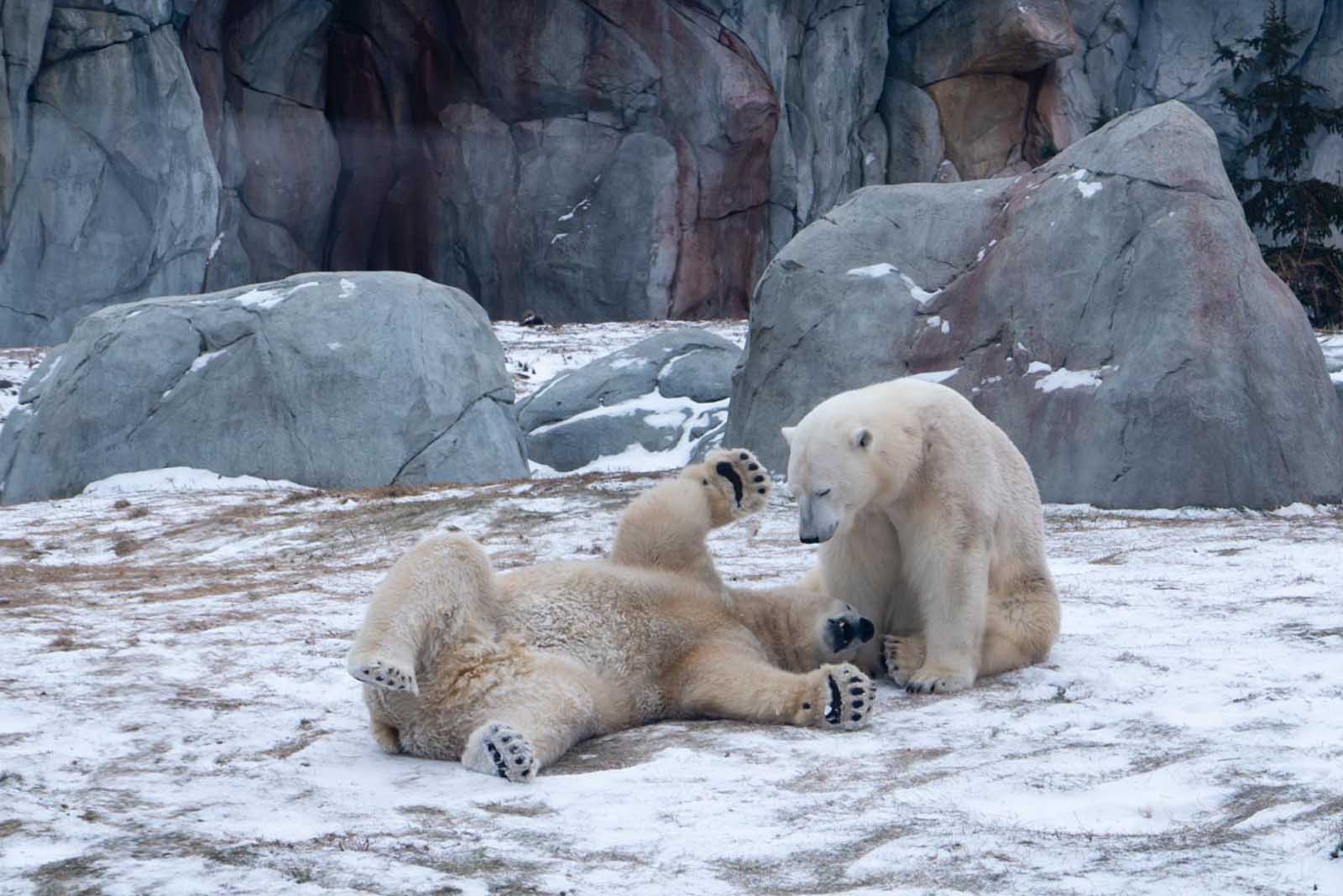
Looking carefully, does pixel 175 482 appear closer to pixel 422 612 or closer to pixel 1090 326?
pixel 1090 326

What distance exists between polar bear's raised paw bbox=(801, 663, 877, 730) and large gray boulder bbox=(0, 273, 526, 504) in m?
7.98

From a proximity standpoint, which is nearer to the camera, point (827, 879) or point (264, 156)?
point (827, 879)

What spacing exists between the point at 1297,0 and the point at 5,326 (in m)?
22.4

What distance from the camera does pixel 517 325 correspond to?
2122cm

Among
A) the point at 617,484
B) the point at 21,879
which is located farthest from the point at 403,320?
the point at 21,879

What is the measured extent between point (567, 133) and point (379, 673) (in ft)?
68.1

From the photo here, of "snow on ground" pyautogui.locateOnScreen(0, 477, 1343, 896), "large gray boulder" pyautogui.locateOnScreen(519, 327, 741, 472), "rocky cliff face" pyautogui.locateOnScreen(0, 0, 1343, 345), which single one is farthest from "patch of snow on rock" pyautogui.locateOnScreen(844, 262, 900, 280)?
"rocky cliff face" pyautogui.locateOnScreen(0, 0, 1343, 345)

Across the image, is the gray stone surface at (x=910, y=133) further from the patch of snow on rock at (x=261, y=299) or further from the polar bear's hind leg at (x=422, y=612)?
the polar bear's hind leg at (x=422, y=612)

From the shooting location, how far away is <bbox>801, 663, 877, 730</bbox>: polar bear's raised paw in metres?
4.04

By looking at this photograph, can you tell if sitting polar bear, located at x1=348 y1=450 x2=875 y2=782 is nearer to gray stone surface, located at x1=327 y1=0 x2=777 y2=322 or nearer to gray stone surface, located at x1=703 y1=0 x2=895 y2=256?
gray stone surface, located at x1=327 y1=0 x2=777 y2=322

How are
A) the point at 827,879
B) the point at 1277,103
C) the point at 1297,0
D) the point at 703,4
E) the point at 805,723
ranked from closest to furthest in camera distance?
the point at 827,879
the point at 805,723
the point at 1277,103
the point at 703,4
the point at 1297,0

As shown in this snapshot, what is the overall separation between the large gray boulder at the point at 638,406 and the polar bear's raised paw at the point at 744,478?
26.6 feet

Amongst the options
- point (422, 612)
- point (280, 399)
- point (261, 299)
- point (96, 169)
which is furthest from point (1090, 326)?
point (96, 169)

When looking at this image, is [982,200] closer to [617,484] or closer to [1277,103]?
[617,484]
